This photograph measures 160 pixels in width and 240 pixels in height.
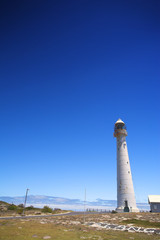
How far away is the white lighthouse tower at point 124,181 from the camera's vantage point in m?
37.3

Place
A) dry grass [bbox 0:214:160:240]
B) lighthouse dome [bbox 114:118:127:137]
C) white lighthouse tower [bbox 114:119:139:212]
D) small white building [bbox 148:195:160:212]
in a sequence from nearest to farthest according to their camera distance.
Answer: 1. dry grass [bbox 0:214:160:240]
2. white lighthouse tower [bbox 114:119:139:212]
3. small white building [bbox 148:195:160:212]
4. lighthouse dome [bbox 114:118:127:137]

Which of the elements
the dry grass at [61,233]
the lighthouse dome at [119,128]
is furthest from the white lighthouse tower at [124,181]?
the dry grass at [61,233]

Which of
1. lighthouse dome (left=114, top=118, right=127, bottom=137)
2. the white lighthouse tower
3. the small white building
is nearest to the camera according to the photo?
the white lighthouse tower

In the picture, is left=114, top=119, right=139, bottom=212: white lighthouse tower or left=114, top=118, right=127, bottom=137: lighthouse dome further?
left=114, top=118, right=127, bottom=137: lighthouse dome

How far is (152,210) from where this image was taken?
3875 centimetres

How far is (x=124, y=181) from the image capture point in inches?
1534

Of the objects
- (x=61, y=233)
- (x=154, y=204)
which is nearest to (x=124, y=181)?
(x=154, y=204)

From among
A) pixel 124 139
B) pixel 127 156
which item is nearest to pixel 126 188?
pixel 127 156

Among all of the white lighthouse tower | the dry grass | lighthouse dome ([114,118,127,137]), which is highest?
lighthouse dome ([114,118,127,137])

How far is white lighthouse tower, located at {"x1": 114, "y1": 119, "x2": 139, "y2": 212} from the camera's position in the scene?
3728 cm

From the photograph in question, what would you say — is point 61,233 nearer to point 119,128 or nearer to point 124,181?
point 124,181

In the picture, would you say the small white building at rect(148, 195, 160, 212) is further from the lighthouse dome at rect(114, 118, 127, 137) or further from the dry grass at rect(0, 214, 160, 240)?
the dry grass at rect(0, 214, 160, 240)

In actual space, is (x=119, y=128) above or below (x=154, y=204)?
above

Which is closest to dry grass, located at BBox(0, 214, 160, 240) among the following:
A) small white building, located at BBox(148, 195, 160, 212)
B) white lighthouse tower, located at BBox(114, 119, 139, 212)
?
white lighthouse tower, located at BBox(114, 119, 139, 212)
